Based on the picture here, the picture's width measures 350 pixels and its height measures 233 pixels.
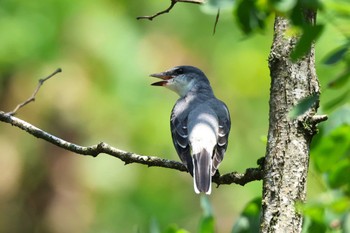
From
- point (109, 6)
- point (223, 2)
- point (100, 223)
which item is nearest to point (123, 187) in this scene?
point (100, 223)

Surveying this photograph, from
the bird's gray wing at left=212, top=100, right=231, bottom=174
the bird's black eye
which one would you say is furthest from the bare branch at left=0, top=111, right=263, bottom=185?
the bird's black eye

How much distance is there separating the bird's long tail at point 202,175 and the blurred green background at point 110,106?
455cm

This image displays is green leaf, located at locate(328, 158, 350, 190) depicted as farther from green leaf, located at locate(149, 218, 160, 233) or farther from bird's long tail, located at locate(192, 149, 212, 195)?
bird's long tail, located at locate(192, 149, 212, 195)

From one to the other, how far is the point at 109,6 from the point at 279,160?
7428mm

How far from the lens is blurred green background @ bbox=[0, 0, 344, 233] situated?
10.2 meters

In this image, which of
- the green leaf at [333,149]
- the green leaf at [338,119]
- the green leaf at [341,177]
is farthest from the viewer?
the green leaf at [338,119]

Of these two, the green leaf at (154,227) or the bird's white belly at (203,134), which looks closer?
the green leaf at (154,227)

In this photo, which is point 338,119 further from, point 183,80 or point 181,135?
point 183,80

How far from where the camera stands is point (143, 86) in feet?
33.6

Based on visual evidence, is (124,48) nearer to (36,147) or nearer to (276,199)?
(36,147)

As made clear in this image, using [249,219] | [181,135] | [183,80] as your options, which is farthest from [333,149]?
[183,80]

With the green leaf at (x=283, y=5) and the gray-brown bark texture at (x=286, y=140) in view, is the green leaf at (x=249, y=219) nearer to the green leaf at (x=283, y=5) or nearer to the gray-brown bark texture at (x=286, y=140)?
the gray-brown bark texture at (x=286, y=140)

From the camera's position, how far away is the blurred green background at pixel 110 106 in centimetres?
1023

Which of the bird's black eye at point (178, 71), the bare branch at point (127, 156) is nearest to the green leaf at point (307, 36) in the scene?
the bare branch at point (127, 156)
